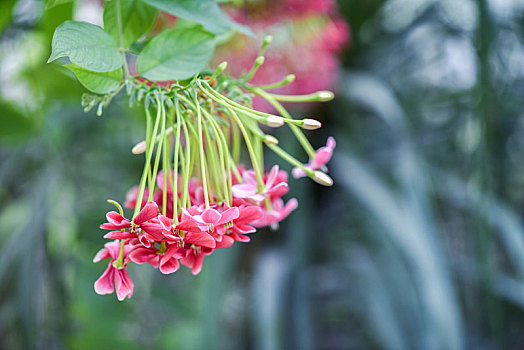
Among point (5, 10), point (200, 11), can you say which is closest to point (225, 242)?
point (200, 11)

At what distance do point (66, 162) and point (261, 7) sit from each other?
44cm

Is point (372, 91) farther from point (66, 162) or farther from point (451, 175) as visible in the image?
point (66, 162)

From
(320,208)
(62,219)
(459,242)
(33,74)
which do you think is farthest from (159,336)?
(459,242)

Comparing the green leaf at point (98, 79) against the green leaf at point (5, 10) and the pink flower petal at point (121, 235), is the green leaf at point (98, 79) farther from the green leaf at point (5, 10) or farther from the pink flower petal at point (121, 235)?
the green leaf at point (5, 10)

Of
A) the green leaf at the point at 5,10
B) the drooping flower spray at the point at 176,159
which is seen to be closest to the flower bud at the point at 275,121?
the drooping flower spray at the point at 176,159

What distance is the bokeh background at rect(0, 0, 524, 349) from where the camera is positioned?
1.73ft

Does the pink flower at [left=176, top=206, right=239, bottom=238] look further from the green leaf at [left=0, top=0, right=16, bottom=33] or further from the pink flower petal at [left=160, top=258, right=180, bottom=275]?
the green leaf at [left=0, top=0, right=16, bottom=33]

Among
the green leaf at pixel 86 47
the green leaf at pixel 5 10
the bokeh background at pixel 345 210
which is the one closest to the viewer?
the green leaf at pixel 86 47

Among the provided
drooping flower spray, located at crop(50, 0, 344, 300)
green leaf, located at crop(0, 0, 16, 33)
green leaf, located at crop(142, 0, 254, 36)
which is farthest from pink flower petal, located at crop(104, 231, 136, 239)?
green leaf, located at crop(0, 0, 16, 33)

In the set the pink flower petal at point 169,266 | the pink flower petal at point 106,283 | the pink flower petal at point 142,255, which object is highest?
the pink flower petal at point 169,266

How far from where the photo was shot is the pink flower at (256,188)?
205 millimetres

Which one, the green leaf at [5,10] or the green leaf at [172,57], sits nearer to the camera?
the green leaf at [172,57]

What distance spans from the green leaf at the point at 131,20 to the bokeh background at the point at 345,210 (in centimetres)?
15

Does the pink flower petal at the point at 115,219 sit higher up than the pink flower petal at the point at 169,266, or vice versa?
the pink flower petal at the point at 115,219
